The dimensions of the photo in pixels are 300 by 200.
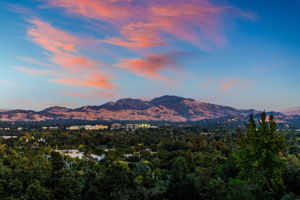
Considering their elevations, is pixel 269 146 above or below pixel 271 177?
above

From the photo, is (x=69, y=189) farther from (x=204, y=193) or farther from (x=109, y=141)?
(x=109, y=141)

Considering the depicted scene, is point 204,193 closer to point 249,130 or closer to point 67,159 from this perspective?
point 249,130

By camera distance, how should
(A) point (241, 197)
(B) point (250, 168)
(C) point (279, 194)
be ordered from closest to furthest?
(A) point (241, 197) < (C) point (279, 194) < (B) point (250, 168)

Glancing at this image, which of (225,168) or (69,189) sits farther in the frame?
(225,168)

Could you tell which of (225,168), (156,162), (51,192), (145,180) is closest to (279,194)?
(225,168)

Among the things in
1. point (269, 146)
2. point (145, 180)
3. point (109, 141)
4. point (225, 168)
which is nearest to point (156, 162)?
point (145, 180)

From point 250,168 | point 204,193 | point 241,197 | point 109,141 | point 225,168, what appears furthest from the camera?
point 109,141

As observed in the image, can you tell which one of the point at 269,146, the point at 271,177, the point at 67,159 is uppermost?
the point at 269,146
